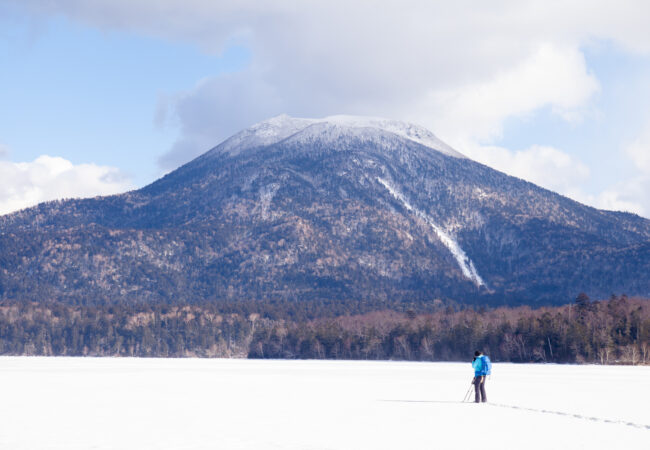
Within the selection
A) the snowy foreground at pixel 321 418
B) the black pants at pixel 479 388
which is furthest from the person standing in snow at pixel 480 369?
the snowy foreground at pixel 321 418

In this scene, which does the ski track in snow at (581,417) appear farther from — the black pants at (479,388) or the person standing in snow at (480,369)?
the person standing in snow at (480,369)

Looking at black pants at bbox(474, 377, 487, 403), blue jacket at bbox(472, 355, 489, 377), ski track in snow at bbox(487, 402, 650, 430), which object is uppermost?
blue jacket at bbox(472, 355, 489, 377)

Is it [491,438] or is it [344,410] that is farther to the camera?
[344,410]

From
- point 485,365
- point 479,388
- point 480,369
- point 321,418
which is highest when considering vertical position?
point 485,365

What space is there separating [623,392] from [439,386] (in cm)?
1663

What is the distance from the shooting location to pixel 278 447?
33.9 meters

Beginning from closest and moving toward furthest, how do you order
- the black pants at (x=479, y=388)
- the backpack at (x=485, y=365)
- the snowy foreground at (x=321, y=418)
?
the snowy foreground at (x=321, y=418) → the backpack at (x=485, y=365) → the black pants at (x=479, y=388)

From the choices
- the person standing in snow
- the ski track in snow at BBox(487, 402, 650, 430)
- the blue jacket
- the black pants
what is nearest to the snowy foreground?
the ski track in snow at BBox(487, 402, 650, 430)

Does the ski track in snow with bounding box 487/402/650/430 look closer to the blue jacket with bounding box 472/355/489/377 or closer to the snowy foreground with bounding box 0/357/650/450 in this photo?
the snowy foreground with bounding box 0/357/650/450

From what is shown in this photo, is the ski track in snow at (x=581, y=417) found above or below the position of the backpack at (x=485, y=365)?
below

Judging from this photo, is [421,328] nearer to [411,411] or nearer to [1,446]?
[411,411]

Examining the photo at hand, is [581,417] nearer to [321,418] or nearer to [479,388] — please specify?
[479,388]

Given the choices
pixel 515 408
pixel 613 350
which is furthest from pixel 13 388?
pixel 613 350

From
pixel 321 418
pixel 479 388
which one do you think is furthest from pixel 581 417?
pixel 321 418
